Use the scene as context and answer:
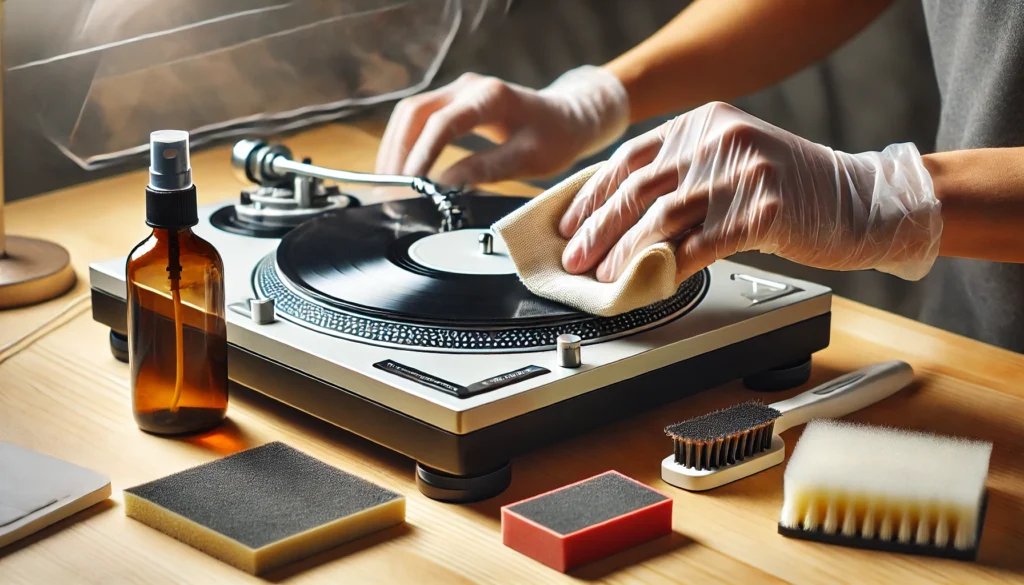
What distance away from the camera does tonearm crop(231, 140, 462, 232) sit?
1.38m

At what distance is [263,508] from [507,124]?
948 mm

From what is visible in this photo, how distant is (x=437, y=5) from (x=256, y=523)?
148cm

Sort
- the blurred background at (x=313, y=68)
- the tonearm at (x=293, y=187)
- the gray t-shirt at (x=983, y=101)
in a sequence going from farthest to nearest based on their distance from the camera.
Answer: the blurred background at (x=313, y=68) → the gray t-shirt at (x=983, y=101) → the tonearm at (x=293, y=187)

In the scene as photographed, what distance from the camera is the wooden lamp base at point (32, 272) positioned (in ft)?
4.59

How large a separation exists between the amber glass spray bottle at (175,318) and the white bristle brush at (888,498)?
52 centimetres

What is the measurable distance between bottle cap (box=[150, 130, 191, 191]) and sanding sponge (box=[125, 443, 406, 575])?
238 millimetres

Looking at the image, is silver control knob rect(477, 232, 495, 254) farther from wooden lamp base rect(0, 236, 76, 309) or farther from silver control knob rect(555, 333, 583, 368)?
wooden lamp base rect(0, 236, 76, 309)

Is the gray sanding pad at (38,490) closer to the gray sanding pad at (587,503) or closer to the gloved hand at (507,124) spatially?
the gray sanding pad at (587,503)

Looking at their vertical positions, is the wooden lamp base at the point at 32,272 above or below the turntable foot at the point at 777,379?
above

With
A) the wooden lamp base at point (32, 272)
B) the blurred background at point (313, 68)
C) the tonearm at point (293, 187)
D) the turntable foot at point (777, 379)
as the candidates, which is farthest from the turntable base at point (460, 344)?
the blurred background at point (313, 68)

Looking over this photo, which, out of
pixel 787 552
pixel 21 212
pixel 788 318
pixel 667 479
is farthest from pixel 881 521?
pixel 21 212

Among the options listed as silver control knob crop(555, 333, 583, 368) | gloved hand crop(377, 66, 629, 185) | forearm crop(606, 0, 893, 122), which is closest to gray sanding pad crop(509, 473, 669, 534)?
silver control knob crop(555, 333, 583, 368)

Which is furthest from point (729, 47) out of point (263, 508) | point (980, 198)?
point (263, 508)

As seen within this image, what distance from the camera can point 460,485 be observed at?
915 mm
